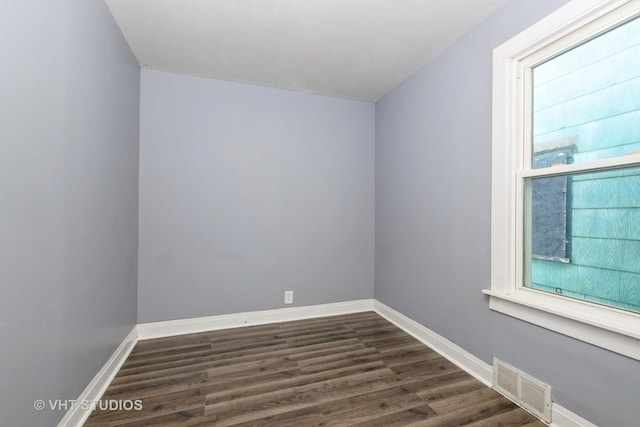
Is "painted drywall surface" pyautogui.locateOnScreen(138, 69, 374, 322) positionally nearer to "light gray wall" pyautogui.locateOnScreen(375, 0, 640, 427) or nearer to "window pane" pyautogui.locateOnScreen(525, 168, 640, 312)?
"light gray wall" pyautogui.locateOnScreen(375, 0, 640, 427)

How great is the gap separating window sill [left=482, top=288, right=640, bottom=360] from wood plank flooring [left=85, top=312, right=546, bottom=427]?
0.54 m

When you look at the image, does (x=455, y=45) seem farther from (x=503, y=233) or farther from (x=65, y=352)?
(x=65, y=352)

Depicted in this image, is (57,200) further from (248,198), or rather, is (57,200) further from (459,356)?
(459,356)

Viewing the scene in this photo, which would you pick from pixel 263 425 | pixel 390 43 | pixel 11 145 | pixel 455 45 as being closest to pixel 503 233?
pixel 455 45

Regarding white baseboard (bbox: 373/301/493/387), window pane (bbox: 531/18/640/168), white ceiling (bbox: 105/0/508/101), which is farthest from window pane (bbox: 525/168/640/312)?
white ceiling (bbox: 105/0/508/101)

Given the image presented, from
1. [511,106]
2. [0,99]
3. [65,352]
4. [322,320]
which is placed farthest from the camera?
[322,320]

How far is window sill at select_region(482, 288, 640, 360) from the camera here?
1.19m

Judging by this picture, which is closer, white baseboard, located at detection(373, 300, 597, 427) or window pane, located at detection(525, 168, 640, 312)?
window pane, located at detection(525, 168, 640, 312)

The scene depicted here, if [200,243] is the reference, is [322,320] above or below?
below

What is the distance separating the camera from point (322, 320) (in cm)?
287

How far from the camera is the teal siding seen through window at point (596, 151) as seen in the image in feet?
4.12

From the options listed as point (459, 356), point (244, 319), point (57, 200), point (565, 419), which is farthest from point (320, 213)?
point (565, 419)

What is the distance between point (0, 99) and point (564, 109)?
2525mm

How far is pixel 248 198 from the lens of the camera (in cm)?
276
